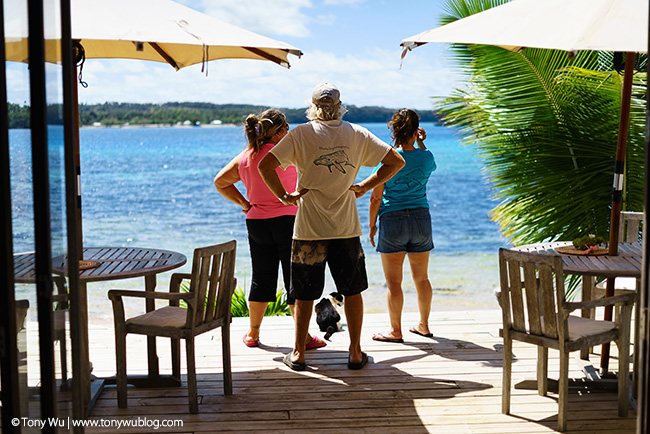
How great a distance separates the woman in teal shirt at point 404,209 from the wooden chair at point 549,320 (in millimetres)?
1173

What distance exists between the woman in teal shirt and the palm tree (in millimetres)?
1963

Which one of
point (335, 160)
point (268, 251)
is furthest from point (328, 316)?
point (335, 160)

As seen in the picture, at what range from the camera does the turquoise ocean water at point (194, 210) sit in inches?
425

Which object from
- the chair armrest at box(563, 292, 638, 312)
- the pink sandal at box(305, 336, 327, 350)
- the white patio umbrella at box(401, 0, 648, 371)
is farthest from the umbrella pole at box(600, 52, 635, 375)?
the pink sandal at box(305, 336, 327, 350)

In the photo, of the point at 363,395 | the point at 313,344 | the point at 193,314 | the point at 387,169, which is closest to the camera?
the point at 193,314

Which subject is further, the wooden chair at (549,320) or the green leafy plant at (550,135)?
the green leafy plant at (550,135)

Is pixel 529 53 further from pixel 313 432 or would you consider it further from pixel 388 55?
pixel 388 55

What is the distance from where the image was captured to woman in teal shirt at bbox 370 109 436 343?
457 centimetres

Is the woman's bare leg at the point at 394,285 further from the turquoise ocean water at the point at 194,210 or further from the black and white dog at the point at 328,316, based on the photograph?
the turquoise ocean water at the point at 194,210

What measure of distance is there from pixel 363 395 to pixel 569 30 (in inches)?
86.1

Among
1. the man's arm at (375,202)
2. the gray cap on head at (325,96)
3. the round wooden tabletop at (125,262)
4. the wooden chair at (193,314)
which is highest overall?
the gray cap on head at (325,96)

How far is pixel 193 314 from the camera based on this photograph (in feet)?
11.7

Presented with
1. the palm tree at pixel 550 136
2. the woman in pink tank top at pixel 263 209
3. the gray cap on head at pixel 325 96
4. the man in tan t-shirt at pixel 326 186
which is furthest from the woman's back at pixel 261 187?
the palm tree at pixel 550 136

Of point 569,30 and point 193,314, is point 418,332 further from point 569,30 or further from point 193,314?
point 569,30
